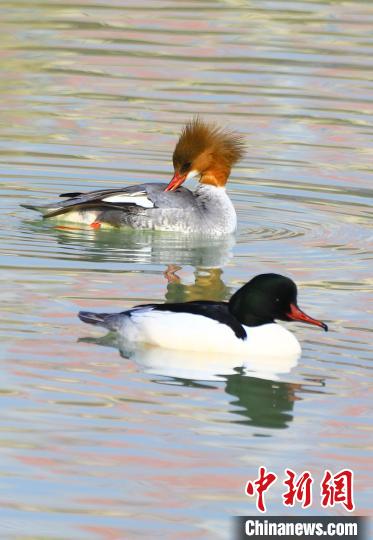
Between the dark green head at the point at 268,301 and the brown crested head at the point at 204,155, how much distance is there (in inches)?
148

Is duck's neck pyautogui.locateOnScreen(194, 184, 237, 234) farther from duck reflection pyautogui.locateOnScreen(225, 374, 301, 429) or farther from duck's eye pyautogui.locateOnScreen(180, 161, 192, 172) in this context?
duck reflection pyautogui.locateOnScreen(225, 374, 301, 429)

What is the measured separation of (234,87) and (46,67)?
→ 2.29 m

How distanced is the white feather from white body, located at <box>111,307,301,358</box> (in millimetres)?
3509

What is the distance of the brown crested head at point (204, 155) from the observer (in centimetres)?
1342

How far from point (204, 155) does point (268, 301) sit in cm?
414

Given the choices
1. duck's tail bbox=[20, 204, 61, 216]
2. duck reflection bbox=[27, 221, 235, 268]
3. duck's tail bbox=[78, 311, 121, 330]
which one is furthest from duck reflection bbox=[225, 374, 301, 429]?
duck's tail bbox=[20, 204, 61, 216]

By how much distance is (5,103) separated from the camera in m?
17.5

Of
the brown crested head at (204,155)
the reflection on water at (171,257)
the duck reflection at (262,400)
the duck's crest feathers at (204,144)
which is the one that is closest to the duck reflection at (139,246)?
the reflection on water at (171,257)

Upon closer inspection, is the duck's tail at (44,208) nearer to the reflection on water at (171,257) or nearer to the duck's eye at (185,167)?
the reflection on water at (171,257)

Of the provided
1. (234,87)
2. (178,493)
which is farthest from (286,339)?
(234,87)

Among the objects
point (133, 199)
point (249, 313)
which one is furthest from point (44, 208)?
point (249, 313)

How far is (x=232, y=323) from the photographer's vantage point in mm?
9570

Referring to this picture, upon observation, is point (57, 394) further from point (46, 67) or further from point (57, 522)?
point (46, 67)

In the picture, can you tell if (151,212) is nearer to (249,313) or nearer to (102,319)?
(102,319)
